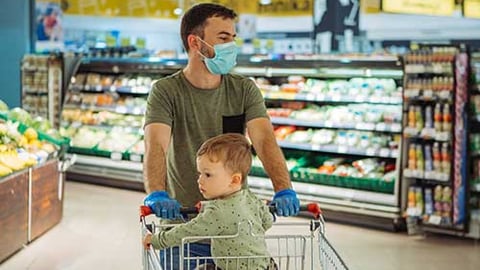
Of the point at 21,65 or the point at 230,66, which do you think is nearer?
the point at 230,66

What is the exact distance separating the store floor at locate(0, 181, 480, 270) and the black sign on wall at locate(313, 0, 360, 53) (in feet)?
13.8

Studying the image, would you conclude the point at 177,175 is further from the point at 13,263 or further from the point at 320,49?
the point at 320,49

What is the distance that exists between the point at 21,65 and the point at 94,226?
3.99 m

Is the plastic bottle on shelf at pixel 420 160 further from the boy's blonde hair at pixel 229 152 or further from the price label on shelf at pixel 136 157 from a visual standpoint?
the boy's blonde hair at pixel 229 152

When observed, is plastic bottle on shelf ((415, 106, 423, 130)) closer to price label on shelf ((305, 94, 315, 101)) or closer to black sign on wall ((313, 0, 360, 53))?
price label on shelf ((305, 94, 315, 101))

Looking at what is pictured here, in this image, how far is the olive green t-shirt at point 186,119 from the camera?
9.23 ft

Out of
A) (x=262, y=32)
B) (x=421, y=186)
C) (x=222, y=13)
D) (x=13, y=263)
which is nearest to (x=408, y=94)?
(x=421, y=186)

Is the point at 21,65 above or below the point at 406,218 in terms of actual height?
above

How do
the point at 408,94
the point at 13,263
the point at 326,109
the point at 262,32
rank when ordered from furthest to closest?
1. the point at 262,32
2. the point at 326,109
3. the point at 408,94
4. the point at 13,263

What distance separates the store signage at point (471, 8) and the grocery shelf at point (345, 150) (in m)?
3.49

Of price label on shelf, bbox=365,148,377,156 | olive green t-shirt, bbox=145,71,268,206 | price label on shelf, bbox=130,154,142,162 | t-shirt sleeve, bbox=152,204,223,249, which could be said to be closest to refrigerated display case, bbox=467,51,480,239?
price label on shelf, bbox=365,148,377,156

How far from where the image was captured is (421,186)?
22.3ft

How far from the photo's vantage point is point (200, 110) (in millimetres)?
2830

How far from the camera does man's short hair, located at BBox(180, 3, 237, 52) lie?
2842mm
